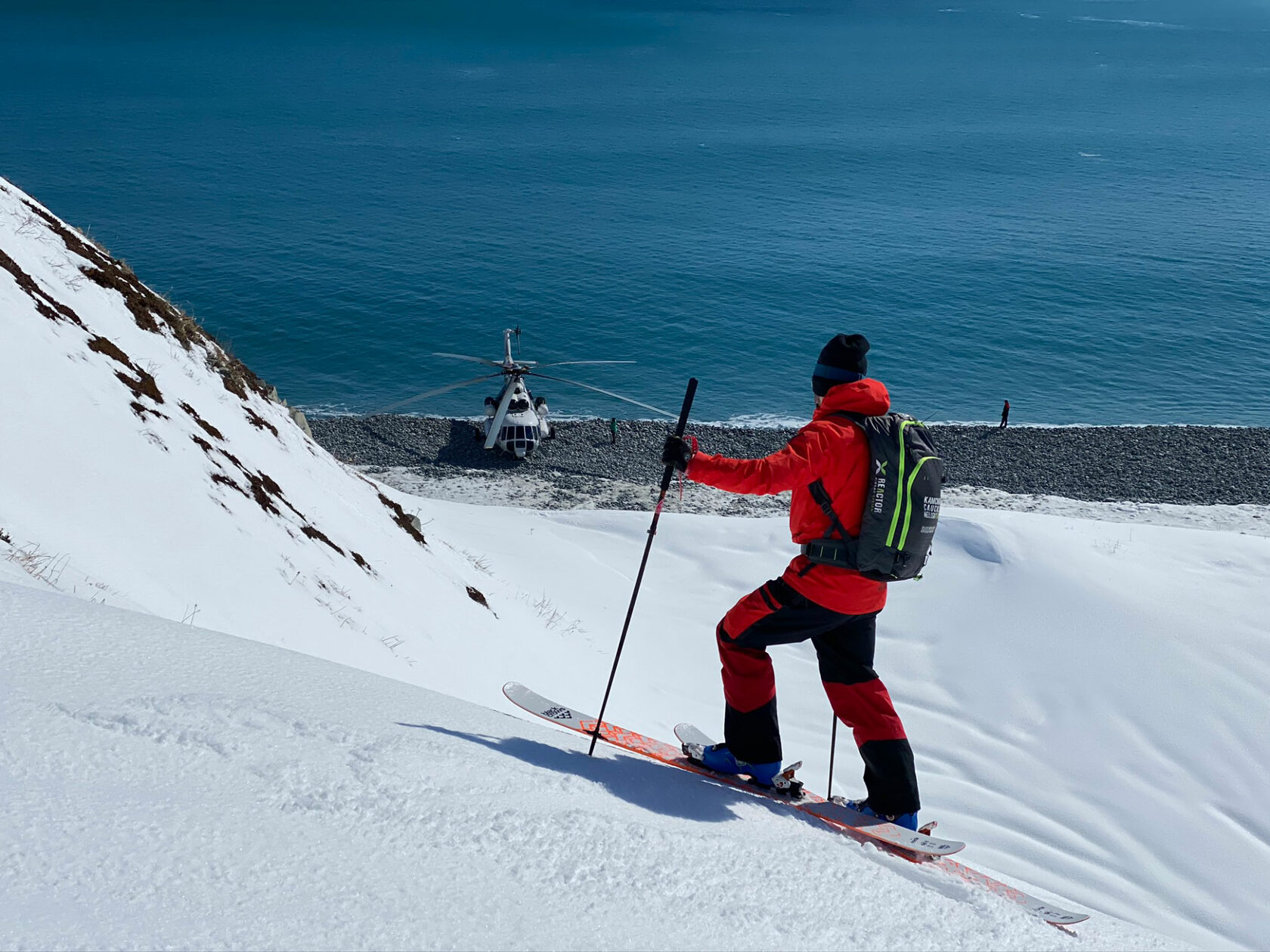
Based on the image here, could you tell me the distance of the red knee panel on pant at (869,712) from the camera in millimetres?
5023

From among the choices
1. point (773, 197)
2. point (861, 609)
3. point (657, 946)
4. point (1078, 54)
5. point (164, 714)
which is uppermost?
point (1078, 54)

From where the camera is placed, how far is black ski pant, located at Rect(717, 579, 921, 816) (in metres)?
4.96

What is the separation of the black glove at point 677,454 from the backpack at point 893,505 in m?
0.65

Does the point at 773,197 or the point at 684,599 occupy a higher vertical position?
the point at 773,197

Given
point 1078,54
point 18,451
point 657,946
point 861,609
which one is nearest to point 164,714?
point 657,946

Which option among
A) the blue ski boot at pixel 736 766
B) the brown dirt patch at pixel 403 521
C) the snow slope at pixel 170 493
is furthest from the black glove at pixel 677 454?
the brown dirt patch at pixel 403 521

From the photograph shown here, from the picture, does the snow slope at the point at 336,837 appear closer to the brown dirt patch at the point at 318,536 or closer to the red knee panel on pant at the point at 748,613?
the red knee panel on pant at the point at 748,613

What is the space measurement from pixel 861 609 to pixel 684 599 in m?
7.87

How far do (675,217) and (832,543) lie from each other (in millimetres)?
75889

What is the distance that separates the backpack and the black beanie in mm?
247

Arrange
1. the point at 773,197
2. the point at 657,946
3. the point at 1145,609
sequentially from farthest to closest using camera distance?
the point at 773,197
the point at 1145,609
the point at 657,946

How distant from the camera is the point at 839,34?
7736 inches

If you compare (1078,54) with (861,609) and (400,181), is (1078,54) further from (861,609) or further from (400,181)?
(861,609)

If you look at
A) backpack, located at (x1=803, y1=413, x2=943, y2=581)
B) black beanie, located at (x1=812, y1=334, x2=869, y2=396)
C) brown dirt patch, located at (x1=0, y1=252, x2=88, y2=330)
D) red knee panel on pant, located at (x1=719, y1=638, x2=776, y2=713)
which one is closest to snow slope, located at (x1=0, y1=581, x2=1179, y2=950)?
red knee panel on pant, located at (x1=719, y1=638, x2=776, y2=713)
